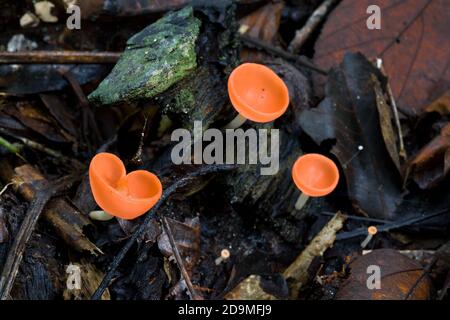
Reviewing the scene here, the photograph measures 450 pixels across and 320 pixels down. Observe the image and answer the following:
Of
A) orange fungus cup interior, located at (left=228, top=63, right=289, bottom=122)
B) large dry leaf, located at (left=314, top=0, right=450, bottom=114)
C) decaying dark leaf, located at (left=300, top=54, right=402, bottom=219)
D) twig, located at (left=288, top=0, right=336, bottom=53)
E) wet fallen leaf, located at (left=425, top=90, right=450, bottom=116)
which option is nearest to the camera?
orange fungus cup interior, located at (left=228, top=63, right=289, bottom=122)

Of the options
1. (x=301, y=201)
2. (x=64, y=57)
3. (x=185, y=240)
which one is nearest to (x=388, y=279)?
(x=301, y=201)

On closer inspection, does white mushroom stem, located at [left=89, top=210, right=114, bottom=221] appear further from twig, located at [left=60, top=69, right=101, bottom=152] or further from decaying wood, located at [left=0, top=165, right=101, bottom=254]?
twig, located at [left=60, top=69, right=101, bottom=152]

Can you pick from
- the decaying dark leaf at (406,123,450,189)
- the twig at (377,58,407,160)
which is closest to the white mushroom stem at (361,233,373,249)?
the decaying dark leaf at (406,123,450,189)

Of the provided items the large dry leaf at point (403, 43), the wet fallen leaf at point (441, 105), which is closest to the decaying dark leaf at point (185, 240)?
the large dry leaf at point (403, 43)

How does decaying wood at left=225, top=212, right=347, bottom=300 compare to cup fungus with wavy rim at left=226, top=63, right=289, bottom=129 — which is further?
cup fungus with wavy rim at left=226, top=63, right=289, bottom=129

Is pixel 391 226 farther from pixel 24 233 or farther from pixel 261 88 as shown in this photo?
pixel 24 233

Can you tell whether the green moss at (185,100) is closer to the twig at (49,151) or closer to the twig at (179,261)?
the twig at (179,261)
